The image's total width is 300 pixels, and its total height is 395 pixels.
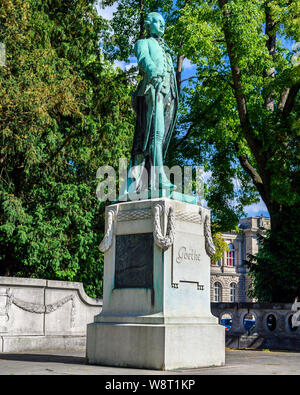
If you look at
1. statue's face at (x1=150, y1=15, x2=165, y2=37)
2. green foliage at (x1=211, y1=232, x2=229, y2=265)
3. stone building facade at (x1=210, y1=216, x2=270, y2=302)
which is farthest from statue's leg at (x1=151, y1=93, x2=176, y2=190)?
stone building facade at (x1=210, y1=216, x2=270, y2=302)

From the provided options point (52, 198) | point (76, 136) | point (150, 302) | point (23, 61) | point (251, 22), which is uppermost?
point (251, 22)

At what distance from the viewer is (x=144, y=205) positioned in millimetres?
9914

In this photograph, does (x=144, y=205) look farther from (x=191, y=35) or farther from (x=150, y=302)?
(x=191, y=35)

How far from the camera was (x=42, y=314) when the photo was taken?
1477cm

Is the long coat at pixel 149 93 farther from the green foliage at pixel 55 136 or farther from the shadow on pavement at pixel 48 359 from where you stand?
the green foliage at pixel 55 136

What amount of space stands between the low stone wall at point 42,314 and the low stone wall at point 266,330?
4286mm

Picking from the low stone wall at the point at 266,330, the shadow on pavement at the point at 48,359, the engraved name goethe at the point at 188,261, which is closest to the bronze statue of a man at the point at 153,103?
the engraved name goethe at the point at 188,261

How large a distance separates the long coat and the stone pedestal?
4.62ft

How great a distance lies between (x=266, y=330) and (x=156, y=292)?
8583 mm

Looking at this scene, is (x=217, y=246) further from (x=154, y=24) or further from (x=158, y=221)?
(x=158, y=221)

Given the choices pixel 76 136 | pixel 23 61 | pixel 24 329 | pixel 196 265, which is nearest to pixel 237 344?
pixel 24 329

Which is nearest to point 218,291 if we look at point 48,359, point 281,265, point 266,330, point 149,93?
point 281,265

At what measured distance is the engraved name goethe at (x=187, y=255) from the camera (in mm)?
9602

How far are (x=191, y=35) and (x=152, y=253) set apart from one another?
1426 cm
